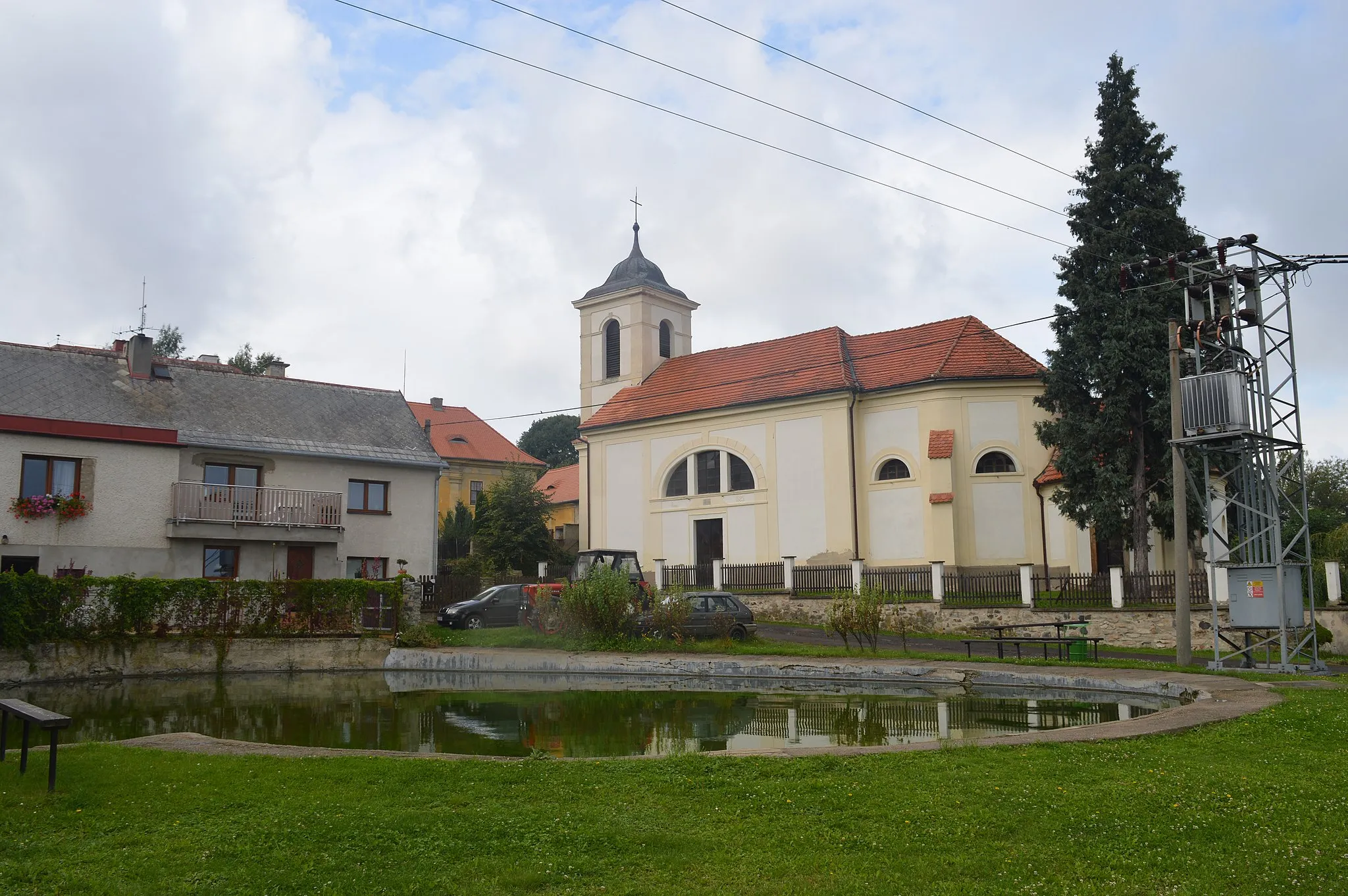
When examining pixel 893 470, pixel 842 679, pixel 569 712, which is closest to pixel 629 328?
pixel 893 470

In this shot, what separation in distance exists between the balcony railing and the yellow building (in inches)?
1123

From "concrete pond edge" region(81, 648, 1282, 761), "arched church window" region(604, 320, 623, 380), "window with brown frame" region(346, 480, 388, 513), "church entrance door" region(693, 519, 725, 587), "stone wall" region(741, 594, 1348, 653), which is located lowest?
"concrete pond edge" region(81, 648, 1282, 761)

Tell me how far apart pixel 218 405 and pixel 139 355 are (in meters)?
2.57

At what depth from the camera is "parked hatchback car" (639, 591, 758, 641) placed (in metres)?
23.0

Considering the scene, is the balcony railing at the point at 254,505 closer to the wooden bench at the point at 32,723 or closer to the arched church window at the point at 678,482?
the arched church window at the point at 678,482

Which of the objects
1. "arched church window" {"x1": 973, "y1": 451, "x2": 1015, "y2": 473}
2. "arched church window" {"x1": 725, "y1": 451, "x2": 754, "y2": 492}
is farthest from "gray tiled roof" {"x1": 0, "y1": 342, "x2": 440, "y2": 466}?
"arched church window" {"x1": 973, "y1": 451, "x2": 1015, "y2": 473}

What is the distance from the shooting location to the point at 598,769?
326 inches

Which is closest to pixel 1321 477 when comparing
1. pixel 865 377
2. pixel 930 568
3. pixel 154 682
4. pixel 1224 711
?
pixel 865 377

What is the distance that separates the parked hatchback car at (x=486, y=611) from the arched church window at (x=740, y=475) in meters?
12.7

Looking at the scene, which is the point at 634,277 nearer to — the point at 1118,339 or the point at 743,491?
the point at 743,491

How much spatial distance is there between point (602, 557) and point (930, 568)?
933 centimetres

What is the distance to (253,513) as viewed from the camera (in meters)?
29.0

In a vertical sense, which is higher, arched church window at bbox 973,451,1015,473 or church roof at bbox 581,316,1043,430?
church roof at bbox 581,316,1043,430

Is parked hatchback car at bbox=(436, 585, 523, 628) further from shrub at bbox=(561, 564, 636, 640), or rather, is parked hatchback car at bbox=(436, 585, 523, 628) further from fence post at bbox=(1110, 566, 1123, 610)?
fence post at bbox=(1110, 566, 1123, 610)
